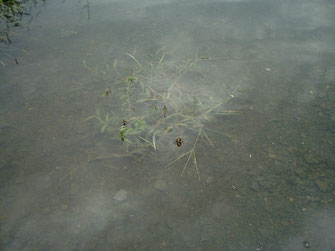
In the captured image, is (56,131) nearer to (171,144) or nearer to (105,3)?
(171,144)

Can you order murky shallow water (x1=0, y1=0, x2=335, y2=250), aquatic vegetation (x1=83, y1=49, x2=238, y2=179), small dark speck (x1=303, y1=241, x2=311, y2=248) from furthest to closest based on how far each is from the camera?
aquatic vegetation (x1=83, y1=49, x2=238, y2=179) < murky shallow water (x1=0, y1=0, x2=335, y2=250) < small dark speck (x1=303, y1=241, x2=311, y2=248)

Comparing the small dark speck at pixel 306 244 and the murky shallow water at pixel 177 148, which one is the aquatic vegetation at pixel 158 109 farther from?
the small dark speck at pixel 306 244

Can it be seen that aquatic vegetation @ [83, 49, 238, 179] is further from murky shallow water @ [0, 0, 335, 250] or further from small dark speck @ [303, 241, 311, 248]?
small dark speck @ [303, 241, 311, 248]

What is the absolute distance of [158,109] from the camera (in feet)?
6.75

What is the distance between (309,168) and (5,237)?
1.72m

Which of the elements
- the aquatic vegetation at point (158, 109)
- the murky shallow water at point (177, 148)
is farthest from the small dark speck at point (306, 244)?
the aquatic vegetation at point (158, 109)

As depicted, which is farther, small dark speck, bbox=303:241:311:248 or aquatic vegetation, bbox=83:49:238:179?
aquatic vegetation, bbox=83:49:238:179

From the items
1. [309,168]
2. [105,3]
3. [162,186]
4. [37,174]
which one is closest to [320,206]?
[309,168]

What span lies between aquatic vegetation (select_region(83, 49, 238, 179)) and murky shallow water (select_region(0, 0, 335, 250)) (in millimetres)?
48

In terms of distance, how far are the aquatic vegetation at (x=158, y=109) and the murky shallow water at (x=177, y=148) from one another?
48 millimetres

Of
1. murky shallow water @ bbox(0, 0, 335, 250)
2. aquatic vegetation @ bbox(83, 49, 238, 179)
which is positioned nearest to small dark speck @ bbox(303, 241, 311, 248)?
murky shallow water @ bbox(0, 0, 335, 250)

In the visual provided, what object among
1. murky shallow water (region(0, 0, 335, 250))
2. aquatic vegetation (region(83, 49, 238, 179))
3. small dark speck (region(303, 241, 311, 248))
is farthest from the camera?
aquatic vegetation (region(83, 49, 238, 179))

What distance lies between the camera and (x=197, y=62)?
2.49 m

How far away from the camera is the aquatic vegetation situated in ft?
6.09
